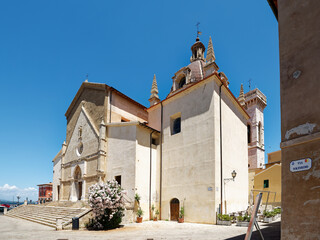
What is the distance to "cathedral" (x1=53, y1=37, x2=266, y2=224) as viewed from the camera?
16641 mm

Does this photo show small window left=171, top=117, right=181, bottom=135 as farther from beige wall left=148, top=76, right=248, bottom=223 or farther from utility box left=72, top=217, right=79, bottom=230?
utility box left=72, top=217, right=79, bottom=230

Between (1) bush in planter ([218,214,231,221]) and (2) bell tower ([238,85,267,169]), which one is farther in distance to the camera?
(2) bell tower ([238,85,267,169])

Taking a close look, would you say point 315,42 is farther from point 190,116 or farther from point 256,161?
point 256,161

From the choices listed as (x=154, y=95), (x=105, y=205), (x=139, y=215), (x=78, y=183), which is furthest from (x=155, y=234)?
(x=154, y=95)

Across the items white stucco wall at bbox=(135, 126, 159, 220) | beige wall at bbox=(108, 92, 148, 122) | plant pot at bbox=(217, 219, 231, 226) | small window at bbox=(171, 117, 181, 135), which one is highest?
beige wall at bbox=(108, 92, 148, 122)

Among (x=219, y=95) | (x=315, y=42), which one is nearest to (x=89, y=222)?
(x=219, y=95)

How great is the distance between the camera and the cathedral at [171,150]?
16641 millimetres

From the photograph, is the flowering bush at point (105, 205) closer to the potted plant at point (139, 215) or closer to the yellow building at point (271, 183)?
the potted plant at point (139, 215)

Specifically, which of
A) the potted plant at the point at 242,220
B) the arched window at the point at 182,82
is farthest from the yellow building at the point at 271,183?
the arched window at the point at 182,82

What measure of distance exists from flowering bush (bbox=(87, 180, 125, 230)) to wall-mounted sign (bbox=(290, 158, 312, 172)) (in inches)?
450

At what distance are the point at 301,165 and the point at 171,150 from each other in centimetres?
1454

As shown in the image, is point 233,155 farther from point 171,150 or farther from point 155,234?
point 155,234

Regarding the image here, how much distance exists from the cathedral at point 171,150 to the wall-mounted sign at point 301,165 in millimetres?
10976

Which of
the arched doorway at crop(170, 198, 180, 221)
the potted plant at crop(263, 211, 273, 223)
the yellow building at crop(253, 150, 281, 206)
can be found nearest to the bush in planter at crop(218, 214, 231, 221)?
the potted plant at crop(263, 211, 273, 223)
